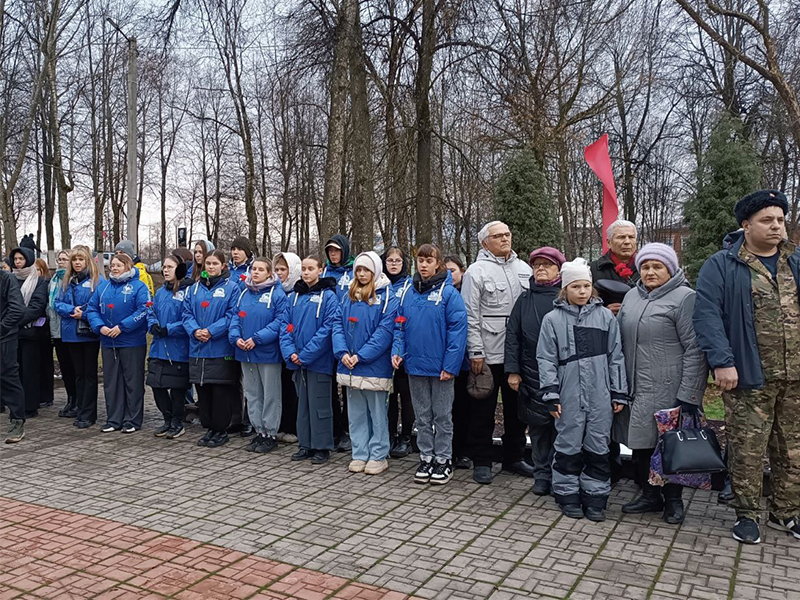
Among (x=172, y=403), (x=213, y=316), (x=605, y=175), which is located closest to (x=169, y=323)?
(x=213, y=316)

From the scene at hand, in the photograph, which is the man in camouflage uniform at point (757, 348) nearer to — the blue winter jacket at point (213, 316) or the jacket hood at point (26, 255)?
the blue winter jacket at point (213, 316)

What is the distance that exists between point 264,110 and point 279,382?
27.9 metres

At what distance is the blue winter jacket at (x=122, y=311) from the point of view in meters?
7.52

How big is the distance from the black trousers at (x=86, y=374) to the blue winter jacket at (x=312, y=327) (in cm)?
287

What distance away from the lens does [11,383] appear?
7.33 metres

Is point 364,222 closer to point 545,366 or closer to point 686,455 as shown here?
point 545,366

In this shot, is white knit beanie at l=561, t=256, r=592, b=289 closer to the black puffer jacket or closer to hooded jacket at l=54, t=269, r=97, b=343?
the black puffer jacket

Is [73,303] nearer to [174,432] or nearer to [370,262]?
[174,432]

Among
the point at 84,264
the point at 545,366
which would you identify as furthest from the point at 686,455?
the point at 84,264

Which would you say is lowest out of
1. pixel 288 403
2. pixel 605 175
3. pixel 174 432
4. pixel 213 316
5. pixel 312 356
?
pixel 174 432

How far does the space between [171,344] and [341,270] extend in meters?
2.07

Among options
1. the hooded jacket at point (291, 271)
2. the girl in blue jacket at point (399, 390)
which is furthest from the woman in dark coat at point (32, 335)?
the girl in blue jacket at point (399, 390)

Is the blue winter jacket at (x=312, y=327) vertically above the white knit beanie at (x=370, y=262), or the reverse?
the white knit beanie at (x=370, y=262)

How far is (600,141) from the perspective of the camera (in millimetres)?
8414
